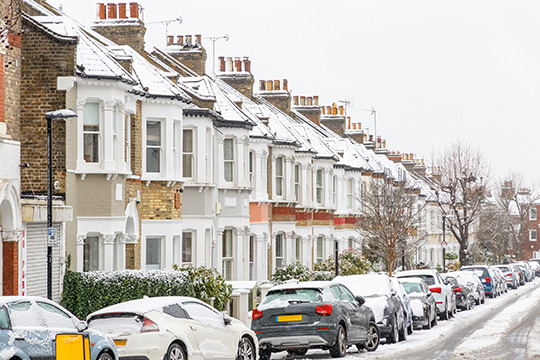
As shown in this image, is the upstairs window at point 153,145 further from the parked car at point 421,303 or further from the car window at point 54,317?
the car window at point 54,317

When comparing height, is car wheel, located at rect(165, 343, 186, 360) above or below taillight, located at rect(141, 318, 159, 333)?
below

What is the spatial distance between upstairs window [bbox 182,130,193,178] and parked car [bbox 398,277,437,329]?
7.81 m

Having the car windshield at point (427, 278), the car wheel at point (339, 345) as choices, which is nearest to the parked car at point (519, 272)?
the car windshield at point (427, 278)

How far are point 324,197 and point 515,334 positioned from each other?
25.9m

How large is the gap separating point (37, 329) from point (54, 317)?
0.61 m

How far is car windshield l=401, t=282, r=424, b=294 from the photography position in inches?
1171

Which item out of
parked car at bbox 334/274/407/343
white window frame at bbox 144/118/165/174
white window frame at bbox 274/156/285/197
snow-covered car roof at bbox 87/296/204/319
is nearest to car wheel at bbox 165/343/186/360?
snow-covered car roof at bbox 87/296/204/319

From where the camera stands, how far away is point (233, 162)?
118 feet

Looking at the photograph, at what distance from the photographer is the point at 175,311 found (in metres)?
16.0

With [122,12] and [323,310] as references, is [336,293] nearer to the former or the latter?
[323,310]

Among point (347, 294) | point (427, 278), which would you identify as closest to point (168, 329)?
point (347, 294)

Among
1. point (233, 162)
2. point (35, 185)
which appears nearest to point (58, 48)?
point (35, 185)

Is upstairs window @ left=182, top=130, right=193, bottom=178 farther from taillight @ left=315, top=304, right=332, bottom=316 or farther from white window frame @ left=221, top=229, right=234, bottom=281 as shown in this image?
taillight @ left=315, top=304, right=332, bottom=316

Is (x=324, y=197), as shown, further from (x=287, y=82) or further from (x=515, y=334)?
(x=515, y=334)
